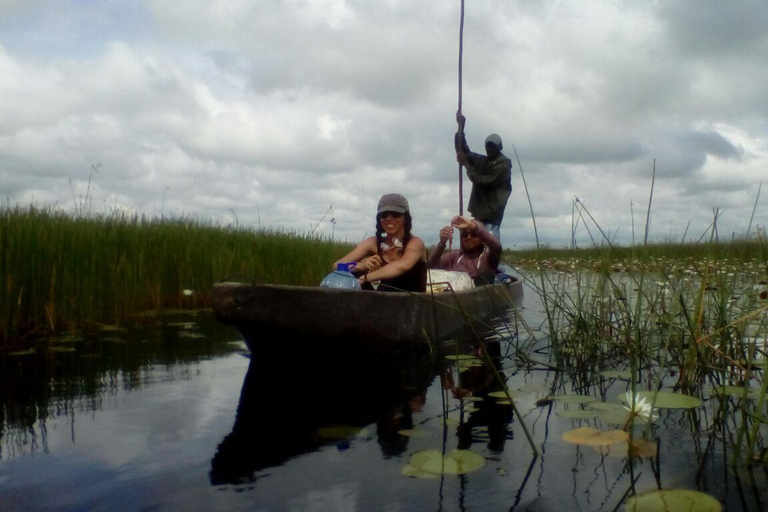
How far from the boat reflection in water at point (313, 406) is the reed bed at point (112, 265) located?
60 centimetres

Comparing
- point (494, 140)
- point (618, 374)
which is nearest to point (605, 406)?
point (618, 374)

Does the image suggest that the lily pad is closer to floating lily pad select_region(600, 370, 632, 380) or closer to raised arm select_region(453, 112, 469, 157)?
floating lily pad select_region(600, 370, 632, 380)

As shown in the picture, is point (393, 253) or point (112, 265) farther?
point (112, 265)

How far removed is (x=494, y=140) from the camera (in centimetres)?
753

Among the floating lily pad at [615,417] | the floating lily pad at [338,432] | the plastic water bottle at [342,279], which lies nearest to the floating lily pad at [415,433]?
the floating lily pad at [338,432]

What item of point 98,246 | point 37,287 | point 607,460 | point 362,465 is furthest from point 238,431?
point 98,246

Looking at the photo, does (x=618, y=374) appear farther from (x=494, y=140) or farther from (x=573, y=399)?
(x=494, y=140)

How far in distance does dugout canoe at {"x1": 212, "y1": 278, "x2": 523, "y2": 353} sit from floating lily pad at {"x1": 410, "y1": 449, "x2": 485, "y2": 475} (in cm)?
82

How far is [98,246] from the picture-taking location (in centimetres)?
533

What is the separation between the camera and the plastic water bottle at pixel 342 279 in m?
4.18

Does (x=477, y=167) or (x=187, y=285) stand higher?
(x=477, y=167)

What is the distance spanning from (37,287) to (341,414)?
118 inches

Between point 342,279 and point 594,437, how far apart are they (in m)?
2.38

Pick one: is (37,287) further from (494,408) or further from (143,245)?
(494,408)
